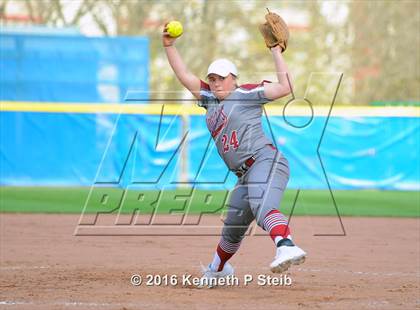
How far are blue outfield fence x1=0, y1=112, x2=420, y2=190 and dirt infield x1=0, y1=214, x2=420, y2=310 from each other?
6918mm

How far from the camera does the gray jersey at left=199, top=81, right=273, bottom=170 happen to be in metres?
6.98

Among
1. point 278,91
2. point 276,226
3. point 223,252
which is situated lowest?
point 276,226

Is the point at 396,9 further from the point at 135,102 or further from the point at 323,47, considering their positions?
the point at 135,102

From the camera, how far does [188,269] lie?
28.0 ft

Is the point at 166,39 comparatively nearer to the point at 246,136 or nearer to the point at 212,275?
the point at 246,136

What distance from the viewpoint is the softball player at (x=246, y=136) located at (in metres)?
6.79

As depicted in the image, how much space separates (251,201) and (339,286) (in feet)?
4.15

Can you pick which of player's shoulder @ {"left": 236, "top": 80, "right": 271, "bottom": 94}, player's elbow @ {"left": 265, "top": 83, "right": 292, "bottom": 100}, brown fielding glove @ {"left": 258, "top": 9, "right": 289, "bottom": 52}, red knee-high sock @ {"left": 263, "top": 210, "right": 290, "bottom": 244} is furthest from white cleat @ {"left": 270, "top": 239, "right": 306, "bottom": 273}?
brown fielding glove @ {"left": 258, "top": 9, "right": 289, "bottom": 52}

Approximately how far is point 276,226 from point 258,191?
35 centimetres

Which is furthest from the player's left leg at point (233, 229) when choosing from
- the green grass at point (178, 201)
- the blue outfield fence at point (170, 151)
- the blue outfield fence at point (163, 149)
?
the blue outfield fence at point (170, 151)

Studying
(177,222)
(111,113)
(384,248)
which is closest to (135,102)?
(111,113)

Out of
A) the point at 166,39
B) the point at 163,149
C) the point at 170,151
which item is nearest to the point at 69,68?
the point at 163,149

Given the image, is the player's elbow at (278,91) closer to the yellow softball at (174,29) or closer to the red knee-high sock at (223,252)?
the yellow softball at (174,29)

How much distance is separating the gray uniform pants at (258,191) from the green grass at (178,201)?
24.4ft
